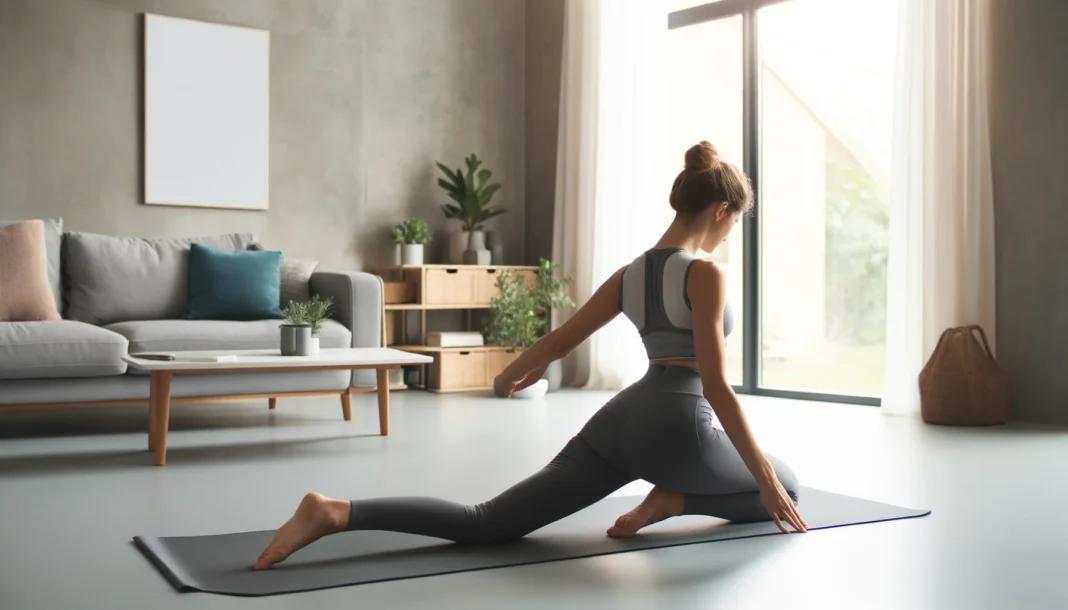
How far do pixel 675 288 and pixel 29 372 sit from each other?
9.42 ft

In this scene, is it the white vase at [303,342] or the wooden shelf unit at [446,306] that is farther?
the wooden shelf unit at [446,306]

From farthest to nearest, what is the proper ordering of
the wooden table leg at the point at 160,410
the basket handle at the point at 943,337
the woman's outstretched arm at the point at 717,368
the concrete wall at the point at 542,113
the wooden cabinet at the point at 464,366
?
the concrete wall at the point at 542,113, the wooden cabinet at the point at 464,366, the basket handle at the point at 943,337, the wooden table leg at the point at 160,410, the woman's outstretched arm at the point at 717,368

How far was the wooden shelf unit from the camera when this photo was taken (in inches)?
245

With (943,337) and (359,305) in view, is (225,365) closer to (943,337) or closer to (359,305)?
(359,305)

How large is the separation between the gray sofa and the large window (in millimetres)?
2413

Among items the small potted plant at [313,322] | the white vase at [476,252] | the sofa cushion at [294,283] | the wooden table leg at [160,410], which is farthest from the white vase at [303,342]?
the white vase at [476,252]

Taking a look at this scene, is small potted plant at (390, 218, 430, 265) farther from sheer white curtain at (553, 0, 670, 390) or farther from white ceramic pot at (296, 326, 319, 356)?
white ceramic pot at (296, 326, 319, 356)

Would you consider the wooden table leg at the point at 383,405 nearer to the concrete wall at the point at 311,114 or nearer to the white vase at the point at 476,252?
the concrete wall at the point at 311,114

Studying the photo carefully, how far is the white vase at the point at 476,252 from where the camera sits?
21.4 feet

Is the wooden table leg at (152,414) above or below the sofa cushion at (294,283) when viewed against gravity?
below

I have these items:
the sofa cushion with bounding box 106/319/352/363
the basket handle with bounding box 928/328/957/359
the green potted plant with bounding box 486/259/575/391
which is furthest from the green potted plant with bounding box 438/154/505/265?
the basket handle with bounding box 928/328/957/359

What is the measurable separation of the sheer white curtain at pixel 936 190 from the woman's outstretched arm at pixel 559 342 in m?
2.91

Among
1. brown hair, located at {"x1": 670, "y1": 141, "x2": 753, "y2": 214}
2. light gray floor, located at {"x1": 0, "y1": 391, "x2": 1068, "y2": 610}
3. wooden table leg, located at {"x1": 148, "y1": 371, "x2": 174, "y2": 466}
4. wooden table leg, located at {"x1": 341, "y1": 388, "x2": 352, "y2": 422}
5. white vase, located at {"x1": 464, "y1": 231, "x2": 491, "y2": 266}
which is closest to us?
light gray floor, located at {"x1": 0, "y1": 391, "x2": 1068, "y2": 610}

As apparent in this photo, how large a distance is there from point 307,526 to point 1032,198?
3804 mm
